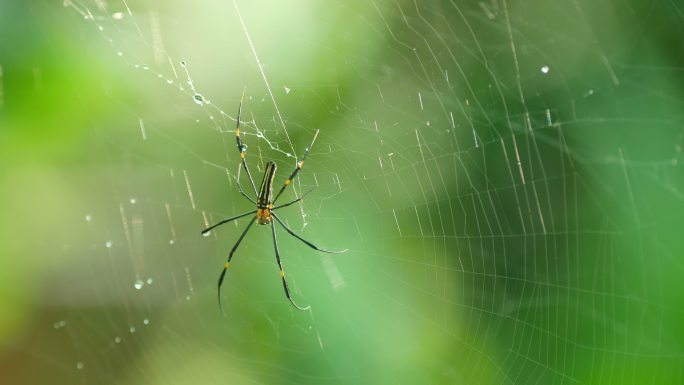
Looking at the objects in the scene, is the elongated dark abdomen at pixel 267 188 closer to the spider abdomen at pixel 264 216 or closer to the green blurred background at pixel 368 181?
the spider abdomen at pixel 264 216

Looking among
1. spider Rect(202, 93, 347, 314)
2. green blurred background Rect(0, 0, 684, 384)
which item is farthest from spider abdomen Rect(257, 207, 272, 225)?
green blurred background Rect(0, 0, 684, 384)

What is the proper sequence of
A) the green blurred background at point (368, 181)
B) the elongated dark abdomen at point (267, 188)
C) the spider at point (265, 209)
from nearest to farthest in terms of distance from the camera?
the green blurred background at point (368, 181)
the elongated dark abdomen at point (267, 188)
the spider at point (265, 209)

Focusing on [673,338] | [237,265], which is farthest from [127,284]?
[673,338]

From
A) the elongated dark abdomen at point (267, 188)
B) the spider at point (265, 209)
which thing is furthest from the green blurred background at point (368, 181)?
the elongated dark abdomen at point (267, 188)

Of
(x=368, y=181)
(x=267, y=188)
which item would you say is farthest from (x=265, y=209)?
(x=368, y=181)

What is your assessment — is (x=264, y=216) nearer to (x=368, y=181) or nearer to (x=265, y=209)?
(x=265, y=209)

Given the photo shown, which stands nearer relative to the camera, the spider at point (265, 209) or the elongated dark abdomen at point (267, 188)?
the elongated dark abdomen at point (267, 188)

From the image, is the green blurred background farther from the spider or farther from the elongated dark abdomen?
the elongated dark abdomen

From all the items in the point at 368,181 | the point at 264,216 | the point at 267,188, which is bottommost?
the point at 264,216
